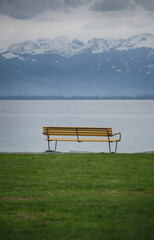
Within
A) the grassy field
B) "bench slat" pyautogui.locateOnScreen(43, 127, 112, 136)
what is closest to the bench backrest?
"bench slat" pyautogui.locateOnScreen(43, 127, 112, 136)

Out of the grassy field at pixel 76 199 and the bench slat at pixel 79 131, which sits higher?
the bench slat at pixel 79 131

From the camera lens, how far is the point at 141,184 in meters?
8.82

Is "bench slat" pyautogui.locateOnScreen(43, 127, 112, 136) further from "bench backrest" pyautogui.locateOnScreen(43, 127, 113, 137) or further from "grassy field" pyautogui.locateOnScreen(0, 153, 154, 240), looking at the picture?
"grassy field" pyautogui.locateOnScreen(0, 153, 154, 240)

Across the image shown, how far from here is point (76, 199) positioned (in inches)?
289

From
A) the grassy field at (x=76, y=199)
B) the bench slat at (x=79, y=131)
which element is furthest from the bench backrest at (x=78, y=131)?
the grassy field at (x=76, y=199)

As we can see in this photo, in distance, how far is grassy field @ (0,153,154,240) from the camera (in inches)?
218

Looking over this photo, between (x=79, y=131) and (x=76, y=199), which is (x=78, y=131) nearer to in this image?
(x=79, y=131)

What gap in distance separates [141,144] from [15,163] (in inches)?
997

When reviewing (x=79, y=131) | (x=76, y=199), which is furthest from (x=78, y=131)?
(x=76, y=199)

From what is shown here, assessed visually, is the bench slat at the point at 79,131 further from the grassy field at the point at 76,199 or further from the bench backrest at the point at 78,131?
the grassy field at the point at 76,199

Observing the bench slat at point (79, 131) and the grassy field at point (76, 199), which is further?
the bench slat at point (79, 131)

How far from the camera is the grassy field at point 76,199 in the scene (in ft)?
18.2

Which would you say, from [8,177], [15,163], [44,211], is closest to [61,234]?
[44,211]

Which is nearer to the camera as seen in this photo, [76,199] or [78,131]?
[76,199]
